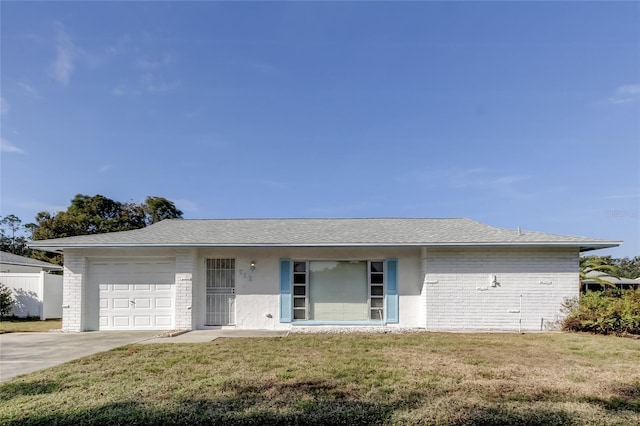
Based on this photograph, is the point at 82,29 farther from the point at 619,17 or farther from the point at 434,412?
the point at 619,17

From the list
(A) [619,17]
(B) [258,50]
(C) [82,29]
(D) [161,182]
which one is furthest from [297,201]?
(A) [619,17]

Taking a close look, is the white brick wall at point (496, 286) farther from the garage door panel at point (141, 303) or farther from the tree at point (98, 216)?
the tree at point (98, 216)

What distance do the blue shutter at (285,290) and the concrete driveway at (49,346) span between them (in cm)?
356

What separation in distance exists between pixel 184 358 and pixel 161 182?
17814 millimetres

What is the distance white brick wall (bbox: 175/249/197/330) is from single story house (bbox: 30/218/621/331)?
0.09 ft

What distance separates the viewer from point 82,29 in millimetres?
11406

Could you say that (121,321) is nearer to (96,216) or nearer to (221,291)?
(221,291)

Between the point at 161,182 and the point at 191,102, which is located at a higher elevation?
the point at 191,102

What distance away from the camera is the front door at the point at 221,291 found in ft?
39.9

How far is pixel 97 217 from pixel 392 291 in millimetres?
25871

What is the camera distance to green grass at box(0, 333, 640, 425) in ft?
13.5

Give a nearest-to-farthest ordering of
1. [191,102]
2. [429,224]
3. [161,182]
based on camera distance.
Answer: [429,224] < [191,102] < [161,182]

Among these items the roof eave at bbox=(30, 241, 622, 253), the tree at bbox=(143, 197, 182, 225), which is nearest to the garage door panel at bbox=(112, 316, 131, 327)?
the roof eave at bbox=(30, 241, 622, 253)


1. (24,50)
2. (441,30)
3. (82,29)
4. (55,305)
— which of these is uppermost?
(441,30)
